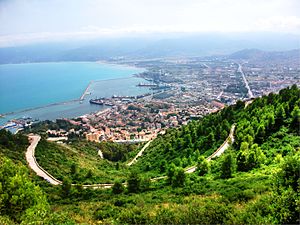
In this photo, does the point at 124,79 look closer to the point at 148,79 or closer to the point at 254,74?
the point at 148,79

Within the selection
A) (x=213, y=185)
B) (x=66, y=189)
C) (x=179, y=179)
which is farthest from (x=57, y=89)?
(x=213, y=185)

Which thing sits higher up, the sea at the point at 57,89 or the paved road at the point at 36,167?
the paved road at the point at 36,167

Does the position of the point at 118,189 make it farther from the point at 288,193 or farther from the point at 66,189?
the point at 288,193

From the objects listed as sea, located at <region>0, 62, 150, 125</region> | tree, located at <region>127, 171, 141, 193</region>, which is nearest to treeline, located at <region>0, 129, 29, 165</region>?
tree, located at <region>127, 171, 141, 193</region>

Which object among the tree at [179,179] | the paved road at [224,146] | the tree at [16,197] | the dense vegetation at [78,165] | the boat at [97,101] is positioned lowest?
the boat at [97,101]

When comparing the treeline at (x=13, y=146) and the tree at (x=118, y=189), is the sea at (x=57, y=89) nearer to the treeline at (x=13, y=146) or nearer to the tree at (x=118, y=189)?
the treeline at (x=13, y=146)

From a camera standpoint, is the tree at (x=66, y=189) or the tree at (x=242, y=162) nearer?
the tree at (x=66, y=189)

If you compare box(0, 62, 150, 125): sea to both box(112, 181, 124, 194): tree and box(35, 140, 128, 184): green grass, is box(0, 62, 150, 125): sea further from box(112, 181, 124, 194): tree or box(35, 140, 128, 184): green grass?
box(112, 181, 124, 194): tree

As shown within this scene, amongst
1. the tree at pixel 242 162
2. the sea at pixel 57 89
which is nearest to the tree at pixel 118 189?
the tree at pixel 242 162
